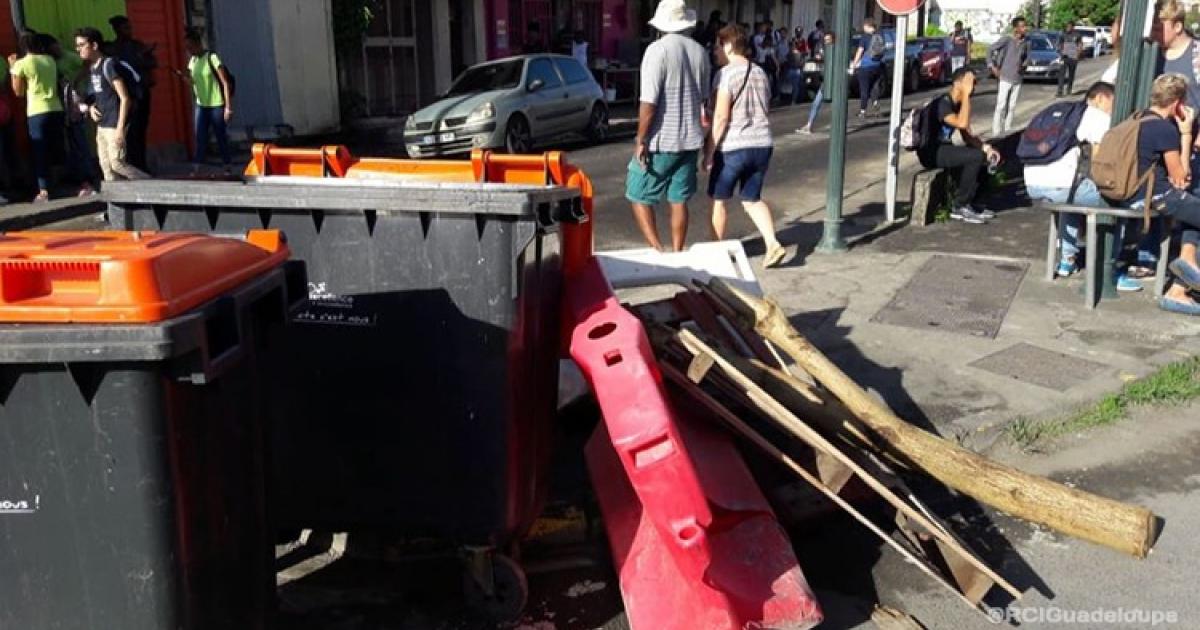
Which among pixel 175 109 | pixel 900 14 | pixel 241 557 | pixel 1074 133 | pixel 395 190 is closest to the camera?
pixel 241 557

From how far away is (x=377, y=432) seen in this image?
3631 mm

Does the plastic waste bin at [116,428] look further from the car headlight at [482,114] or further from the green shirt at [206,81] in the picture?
the car headlight at [482,114]

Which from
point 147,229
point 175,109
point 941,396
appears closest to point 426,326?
point 147,229

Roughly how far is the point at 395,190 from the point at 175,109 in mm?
13601

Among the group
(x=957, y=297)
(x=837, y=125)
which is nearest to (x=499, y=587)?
(x=957, y=297)

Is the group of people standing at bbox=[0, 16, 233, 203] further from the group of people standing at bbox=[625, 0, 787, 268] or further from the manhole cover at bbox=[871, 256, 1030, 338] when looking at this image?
the manhole cover at bbox=[871, 256, 1030, 338]

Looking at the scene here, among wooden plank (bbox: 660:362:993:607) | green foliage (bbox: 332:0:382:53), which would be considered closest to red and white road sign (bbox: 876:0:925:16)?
wooden plank (bbox: 660:362:993:607)

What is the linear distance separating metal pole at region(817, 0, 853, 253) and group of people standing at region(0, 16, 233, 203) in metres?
6.68

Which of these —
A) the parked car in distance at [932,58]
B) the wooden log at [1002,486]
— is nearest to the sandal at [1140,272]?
the wooden log at [1002,486]

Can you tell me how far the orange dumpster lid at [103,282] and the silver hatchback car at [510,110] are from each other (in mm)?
12206

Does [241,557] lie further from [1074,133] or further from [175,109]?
[175,109]

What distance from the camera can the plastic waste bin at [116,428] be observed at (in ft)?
8.50

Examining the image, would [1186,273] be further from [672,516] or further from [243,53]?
[243,53]

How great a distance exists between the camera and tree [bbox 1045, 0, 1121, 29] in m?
60.2
